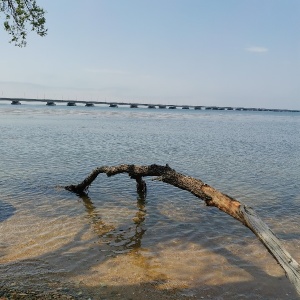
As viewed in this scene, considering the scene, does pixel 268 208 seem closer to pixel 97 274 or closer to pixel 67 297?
pixel 97 274

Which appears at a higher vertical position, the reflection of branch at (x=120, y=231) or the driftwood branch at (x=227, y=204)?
the driftwood branch at (x=227, y=204)

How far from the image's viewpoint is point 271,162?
2809 centimetres

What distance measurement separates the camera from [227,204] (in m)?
8.45

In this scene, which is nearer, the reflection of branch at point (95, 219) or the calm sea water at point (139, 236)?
the calm sea water at point (139, 236)

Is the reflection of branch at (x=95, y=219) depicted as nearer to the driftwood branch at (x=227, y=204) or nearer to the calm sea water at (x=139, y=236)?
the calm sea water at (x=139, y=236)

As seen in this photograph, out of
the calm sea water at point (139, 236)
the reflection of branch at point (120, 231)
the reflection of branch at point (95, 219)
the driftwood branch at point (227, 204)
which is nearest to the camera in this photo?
the driftwood branch at point (227, 204)

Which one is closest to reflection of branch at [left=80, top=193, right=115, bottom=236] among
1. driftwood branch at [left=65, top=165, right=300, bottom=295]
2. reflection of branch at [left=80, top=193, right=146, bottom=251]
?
reflection of branch at [left=80, top=193, right=146, bottom=251]

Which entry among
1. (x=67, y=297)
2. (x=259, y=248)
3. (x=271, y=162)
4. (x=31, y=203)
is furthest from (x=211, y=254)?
(x=271, y=162)

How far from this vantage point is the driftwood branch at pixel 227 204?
18.7ft

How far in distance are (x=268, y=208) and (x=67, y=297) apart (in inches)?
403

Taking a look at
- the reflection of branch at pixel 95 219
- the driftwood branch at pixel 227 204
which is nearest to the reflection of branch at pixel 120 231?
the reflection of branch at pixel 95 219

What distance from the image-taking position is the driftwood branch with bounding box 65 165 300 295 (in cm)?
570

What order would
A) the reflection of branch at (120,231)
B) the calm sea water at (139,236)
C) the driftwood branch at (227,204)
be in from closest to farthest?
the driftwood branch at (227,204) → the calm sea water at (139,236) → the reflection of branch at (120,231)

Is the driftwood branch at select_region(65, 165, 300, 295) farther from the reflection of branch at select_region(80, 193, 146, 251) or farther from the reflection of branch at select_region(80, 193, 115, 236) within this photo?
the reflection of branch at select_region(80, 193, 146, 251)
